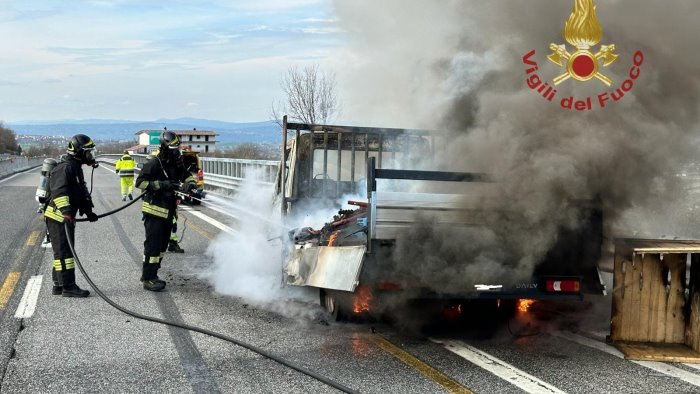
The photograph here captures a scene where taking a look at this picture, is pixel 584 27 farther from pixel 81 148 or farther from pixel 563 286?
pixel 81 148

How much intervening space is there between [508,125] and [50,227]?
5382 mm

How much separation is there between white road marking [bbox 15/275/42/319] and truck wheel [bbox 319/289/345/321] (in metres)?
2.85

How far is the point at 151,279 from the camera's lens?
827 centimetres

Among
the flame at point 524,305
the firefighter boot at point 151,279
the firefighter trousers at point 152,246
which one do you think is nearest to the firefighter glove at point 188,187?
the firefighter trousers at point 152,246

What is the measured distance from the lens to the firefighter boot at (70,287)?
7762 mm

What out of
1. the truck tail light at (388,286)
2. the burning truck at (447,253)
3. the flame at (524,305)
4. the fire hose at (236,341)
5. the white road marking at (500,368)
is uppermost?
the burning truck at (447,253)

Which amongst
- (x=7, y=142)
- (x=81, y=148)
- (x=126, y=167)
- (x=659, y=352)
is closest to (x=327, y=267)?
(x=659, y=352)

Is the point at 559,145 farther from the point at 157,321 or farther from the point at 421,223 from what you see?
the point at 157,321

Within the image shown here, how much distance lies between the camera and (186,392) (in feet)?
15.1

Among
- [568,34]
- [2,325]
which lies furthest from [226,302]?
[568,34]

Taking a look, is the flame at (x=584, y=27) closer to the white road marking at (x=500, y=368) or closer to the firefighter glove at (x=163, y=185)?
the white road marking at (x=500, y=368)

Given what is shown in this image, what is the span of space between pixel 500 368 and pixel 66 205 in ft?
17.2

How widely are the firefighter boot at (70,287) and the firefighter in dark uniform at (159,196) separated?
0.71 meters

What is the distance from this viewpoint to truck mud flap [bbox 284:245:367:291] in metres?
5.48
